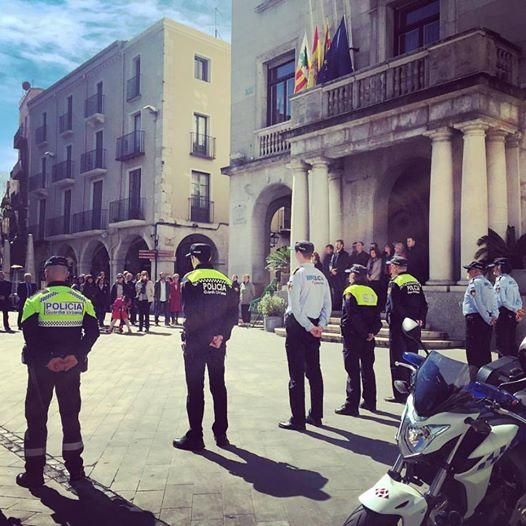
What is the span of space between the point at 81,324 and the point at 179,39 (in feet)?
89.5

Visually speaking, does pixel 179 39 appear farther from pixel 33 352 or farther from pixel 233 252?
pixel 33 352

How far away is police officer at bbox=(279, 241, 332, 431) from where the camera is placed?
552 centimetres

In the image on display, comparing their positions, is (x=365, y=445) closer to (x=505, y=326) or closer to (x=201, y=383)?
(x=201, y=383)

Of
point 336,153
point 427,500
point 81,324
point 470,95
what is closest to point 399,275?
point 81,324

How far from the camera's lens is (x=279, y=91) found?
20.0m

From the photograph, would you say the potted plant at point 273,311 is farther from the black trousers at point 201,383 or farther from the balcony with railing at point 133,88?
the balcony with railing at point 133,88

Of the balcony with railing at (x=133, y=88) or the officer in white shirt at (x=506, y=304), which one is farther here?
the balcony with railing at (x=133, y=88)

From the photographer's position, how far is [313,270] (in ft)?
19.4

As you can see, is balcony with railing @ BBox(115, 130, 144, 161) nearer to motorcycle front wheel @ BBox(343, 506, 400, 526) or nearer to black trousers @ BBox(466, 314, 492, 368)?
black trousers @ BBox(466, 314, 492, 368)

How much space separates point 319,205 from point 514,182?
479 centimetres

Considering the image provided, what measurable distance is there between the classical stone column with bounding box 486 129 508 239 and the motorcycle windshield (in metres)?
10.8

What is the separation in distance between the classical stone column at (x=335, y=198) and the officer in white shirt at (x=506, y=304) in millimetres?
7129

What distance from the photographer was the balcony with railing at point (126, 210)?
94.6 feet

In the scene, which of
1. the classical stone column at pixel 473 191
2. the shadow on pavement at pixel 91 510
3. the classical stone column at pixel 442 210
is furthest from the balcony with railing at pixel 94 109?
the shadow on pavement at pixel 91 510
